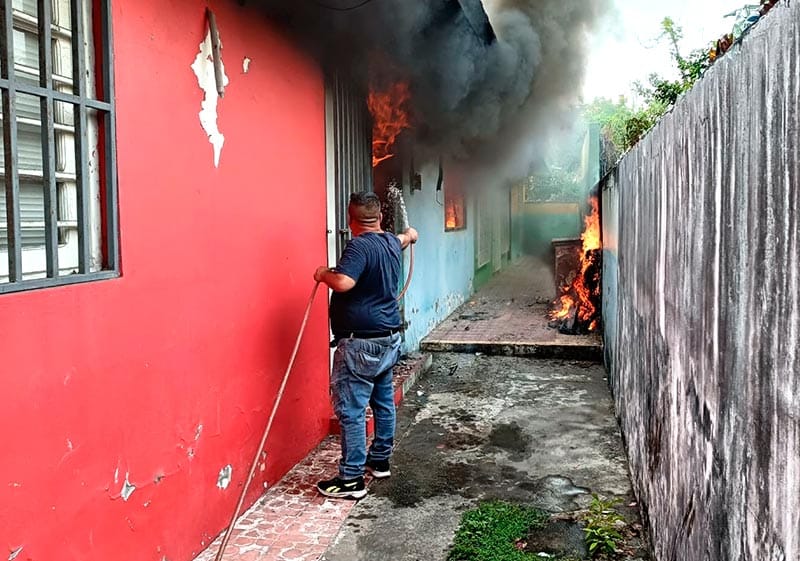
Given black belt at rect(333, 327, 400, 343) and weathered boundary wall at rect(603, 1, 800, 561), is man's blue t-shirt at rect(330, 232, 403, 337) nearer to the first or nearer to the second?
black belt at rect(333, 327, 400, 343)

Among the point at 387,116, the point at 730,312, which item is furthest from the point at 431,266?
the point at 730,312

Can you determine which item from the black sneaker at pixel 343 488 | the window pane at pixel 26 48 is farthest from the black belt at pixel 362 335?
the window pane at pixel 26 48

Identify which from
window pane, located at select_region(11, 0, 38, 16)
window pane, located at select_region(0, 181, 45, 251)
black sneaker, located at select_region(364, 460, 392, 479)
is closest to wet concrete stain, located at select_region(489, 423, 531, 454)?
black sneaker, located at select_region(364, 460, 392, 479)

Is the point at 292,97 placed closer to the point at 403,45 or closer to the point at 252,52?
the point at 252,52

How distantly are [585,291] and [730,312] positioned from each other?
833cm

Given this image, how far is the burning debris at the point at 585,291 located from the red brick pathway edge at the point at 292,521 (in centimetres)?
563

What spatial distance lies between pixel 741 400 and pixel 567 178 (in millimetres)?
21398

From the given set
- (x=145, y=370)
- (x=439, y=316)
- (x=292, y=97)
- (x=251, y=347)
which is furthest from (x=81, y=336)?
(x=439, y=316)

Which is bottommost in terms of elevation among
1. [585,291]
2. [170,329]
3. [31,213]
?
[585,291]

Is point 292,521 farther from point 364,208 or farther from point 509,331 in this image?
point 509,331

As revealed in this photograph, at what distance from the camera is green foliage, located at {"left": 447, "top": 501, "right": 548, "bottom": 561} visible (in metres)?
3.73

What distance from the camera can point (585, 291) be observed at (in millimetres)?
10227

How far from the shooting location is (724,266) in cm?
216

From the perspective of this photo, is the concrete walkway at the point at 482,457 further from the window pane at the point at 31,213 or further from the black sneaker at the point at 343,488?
the window pane at the point at 31,213
